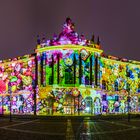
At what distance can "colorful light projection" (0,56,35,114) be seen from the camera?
7581cm

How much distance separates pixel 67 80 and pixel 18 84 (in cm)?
1636

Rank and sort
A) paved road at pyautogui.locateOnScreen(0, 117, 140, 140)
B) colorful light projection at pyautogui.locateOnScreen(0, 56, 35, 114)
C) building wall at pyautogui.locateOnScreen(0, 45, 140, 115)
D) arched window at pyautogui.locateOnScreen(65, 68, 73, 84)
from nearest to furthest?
paved road at pyautogui.locateOnScreen(0, 117, 140, 140) < building wall at pyautogui.locateOnScreen(0, 45, 140, 115) < arched window at pyautogui.locateOnScreen(65, 68, 73, 84) < colorful light projection at pyautogui.locateOnScreen(0, 56, 35, 114)

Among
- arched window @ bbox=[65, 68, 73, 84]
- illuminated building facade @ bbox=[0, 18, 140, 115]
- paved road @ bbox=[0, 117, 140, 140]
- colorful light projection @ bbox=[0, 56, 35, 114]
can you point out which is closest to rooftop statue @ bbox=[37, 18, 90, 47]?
illuminated building facade @ bbox=[0, 18, 140, 115]

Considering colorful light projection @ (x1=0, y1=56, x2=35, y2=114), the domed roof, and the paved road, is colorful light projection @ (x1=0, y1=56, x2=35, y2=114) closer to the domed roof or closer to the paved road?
the domed roof

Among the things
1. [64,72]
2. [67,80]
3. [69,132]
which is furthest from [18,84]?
[69,132]

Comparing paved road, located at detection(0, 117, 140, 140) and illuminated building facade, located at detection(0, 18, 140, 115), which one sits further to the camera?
illuminated building facade, located at detection(0, 18, 140, 115)

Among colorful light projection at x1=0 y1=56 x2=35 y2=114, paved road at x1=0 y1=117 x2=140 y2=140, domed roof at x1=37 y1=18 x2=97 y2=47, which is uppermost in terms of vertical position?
domed roof at x1=37 y1=18 x2=97 y2=47

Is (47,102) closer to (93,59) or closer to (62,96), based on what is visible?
(62,96)

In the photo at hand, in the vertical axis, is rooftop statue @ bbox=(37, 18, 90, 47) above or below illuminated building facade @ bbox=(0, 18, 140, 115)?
above

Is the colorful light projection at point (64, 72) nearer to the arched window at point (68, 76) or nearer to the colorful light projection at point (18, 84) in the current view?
the arched window at point (68, 76)

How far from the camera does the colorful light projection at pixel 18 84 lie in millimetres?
75812

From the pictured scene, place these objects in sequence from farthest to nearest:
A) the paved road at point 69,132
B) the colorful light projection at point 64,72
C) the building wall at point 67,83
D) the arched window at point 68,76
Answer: the arched window at point 68,76 < the colorful light projection at point 64,72 < the building wall at point 67,83 < the paved road at point 69,132

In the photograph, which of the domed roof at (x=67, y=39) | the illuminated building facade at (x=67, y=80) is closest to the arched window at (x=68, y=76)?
the illuminated building facade at (x=67, y=80)

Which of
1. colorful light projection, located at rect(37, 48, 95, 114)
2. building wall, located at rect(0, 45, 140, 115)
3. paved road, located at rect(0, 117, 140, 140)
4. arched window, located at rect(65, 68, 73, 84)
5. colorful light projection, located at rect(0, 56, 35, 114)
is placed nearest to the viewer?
paved road, located at rect(0, 117, 140, 140)
